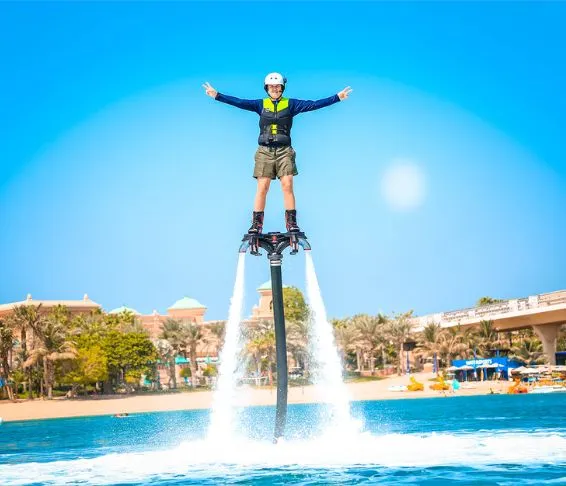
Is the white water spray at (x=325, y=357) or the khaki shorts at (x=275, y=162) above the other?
the khaki shorts at (x=275, y=162)

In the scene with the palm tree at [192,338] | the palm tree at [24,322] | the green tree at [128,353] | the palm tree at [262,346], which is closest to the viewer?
the palm tree at [24,322]

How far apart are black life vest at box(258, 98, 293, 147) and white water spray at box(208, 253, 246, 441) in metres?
2.55

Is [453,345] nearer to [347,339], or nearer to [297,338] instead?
[347,339]

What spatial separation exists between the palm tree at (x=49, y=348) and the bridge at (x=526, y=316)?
40.1m

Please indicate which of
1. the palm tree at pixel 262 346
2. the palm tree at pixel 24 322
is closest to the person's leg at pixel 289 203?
the palm tree at pixel 24 322

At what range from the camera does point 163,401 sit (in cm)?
7869

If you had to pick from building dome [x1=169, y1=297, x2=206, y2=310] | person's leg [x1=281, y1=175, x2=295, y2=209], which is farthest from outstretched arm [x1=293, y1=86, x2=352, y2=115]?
building dome [x1=169, y1=297, x2=206, y2=310]

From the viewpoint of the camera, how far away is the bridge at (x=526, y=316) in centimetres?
7750

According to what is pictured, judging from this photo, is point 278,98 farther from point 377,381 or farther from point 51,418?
point 377,381

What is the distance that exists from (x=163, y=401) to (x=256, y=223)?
63.5m

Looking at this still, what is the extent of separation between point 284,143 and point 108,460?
28.1 ft

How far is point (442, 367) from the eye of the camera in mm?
100125

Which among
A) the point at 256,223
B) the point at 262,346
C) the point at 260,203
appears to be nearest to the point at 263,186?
the point at 260,203

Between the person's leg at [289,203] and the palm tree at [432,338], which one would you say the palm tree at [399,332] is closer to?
the palm tree at [432,338]
